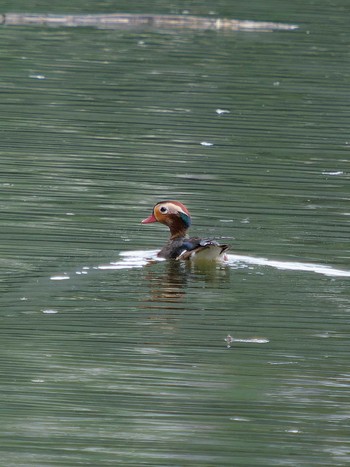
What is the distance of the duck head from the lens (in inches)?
343

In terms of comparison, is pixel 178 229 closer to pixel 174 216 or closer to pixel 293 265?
pixel 174 216

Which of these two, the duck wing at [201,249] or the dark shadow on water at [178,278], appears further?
the duck wing at [201,249]

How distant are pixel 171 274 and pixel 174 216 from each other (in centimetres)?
77

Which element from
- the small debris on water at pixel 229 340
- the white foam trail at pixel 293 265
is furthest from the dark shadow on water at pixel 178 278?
the small debris on water at pixel 229 340

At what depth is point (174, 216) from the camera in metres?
8.75

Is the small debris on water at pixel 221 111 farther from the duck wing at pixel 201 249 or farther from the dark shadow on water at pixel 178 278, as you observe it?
the dark shadow on water at pixel 178 278

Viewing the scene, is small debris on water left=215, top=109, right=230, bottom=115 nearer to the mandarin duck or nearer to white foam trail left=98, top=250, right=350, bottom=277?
the mandarin duck

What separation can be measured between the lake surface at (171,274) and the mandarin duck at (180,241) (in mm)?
123

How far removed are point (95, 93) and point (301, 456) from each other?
9.86 m

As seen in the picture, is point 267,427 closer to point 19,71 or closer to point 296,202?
point 296,202

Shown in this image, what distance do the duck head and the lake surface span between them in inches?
6.8

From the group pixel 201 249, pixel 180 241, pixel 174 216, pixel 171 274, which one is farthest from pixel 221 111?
pixel 171 274

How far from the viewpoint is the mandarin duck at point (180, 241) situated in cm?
811

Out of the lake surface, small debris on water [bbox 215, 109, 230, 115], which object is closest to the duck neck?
the lake surface
